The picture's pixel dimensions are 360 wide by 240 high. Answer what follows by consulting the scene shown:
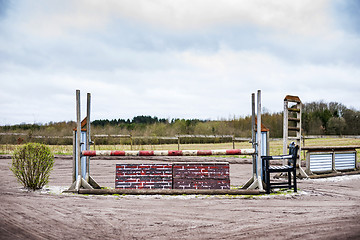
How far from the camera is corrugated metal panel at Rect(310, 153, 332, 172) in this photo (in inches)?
480

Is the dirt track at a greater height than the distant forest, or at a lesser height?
lesser

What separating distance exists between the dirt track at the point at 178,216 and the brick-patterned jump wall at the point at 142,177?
0.61m

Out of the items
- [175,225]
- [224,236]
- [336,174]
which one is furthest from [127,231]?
[336,174]

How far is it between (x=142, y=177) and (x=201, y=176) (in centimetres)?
153

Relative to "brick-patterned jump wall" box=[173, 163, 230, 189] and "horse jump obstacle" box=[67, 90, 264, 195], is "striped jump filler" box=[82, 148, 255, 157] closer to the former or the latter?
"horse jump obstacle" box=[67, 90, 264, 195]

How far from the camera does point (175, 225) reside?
525 centimetres

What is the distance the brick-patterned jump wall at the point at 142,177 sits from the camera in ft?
27.0

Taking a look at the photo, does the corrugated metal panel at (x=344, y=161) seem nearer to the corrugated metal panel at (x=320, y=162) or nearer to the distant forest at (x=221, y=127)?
the corrugated metal panel at (x=320, y=162)

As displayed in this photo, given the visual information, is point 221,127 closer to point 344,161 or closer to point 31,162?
point 344,161

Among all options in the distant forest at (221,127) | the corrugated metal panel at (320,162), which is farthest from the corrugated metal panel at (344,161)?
the distant forest at (221,127)

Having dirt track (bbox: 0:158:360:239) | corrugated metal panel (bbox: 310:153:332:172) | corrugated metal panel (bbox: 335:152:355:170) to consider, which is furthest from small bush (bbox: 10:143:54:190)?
corrugated metal panel (bbox: 335:152:355:170)

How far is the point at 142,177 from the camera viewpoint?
27.2 feet

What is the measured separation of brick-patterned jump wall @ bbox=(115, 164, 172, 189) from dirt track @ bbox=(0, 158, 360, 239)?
1.99 feet

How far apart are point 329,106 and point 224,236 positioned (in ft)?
240
